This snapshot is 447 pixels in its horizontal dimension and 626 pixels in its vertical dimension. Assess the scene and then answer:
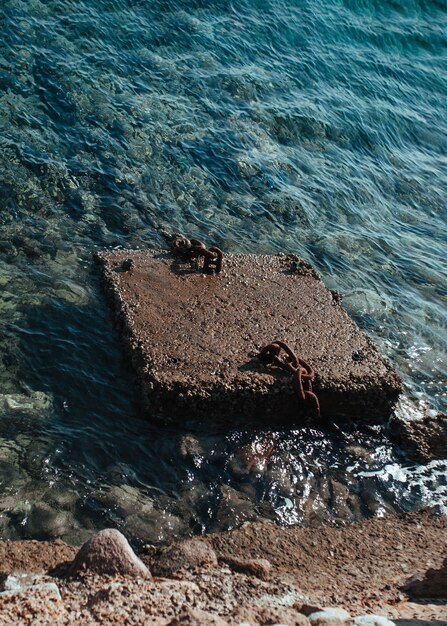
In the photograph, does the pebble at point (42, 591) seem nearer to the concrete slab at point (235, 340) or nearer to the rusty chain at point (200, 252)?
the concrete slab at point (235, 340)

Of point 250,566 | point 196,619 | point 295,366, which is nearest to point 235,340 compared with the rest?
point 295,366

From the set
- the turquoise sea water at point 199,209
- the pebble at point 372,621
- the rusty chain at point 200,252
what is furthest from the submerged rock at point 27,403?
the pebble at point 372,621

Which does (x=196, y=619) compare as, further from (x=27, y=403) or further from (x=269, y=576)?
(x=27, y=403)

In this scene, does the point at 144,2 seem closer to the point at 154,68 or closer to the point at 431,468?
the point at 154,68

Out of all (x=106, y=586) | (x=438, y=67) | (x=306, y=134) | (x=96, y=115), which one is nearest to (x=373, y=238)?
(x=306, y=134)

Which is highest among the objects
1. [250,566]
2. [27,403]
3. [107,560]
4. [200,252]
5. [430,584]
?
[430,584]
